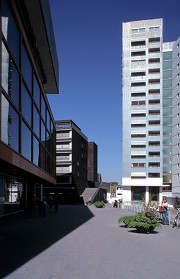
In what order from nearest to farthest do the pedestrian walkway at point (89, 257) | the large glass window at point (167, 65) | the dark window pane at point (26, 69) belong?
the pedestrian walkway at point (89, 257), the dark window pane at point (26, 69), the large glass window at point (167, 65)

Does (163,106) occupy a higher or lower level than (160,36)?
lower

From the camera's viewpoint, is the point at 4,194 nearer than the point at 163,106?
Yes

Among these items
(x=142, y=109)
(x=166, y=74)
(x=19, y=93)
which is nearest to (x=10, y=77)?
(x=19, y=93)

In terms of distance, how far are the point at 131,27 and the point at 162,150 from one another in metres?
27.4

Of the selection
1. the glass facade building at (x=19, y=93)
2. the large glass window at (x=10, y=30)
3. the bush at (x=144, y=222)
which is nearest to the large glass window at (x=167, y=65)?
the glass facade building at (x=19, y=93)

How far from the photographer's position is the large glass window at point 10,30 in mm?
15129

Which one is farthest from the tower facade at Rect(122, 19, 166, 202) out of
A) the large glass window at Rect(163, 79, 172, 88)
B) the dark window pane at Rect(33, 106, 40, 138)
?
the dark window pane at Rect(33, 106, 40, 138)

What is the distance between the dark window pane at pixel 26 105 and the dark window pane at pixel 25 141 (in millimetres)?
613

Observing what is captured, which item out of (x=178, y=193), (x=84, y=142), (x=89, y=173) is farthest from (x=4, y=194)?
(x=89, y=173)

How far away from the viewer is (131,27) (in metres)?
83.2

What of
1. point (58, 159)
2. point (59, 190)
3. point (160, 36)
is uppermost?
point (160, 36)

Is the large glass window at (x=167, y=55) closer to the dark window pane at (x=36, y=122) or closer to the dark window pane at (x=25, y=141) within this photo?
the dark window pane at (x=36, y=122)

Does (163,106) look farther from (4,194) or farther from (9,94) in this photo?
(9,94)

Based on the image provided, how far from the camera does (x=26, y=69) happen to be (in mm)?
22000
